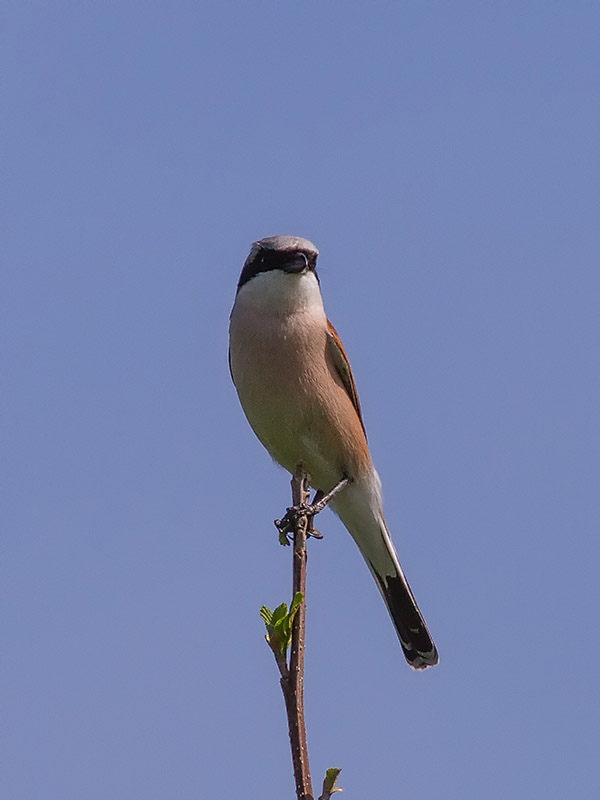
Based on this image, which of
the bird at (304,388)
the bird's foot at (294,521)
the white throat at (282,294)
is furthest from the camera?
the white throat at (282,294)

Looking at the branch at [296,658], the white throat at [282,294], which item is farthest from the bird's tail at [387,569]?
the branch at [296,658]

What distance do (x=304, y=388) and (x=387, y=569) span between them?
4.69 feet

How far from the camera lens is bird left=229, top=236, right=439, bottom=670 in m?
5.68

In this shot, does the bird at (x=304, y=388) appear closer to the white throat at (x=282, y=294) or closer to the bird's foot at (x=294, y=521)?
the white throat at (x=282, y=294)

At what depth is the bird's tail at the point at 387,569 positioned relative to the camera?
6234 mm

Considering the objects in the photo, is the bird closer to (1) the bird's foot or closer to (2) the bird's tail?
(2) the bird's tail

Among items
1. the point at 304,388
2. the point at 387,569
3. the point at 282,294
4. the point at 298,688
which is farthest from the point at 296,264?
the point at 298,688

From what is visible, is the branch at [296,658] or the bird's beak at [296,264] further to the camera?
the bird's beak at [296,264]

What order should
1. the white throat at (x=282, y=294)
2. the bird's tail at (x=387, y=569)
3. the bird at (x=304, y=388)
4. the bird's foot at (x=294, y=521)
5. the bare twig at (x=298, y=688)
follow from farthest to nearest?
the bird's tail at (x=387, y=569), the white throat at (x=282, y=294), the bird at (x=304, y=388), the bird's foot at (x=294, y=521), the bare twig at (x=298, y=688)

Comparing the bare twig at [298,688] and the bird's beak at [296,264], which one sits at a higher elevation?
the bird's beak at [296,264]

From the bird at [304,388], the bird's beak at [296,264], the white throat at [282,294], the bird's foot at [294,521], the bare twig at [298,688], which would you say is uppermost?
the bird's beak at [296,264]

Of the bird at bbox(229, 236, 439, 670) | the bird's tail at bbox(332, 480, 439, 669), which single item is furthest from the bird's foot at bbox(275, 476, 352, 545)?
the bird's tail at bbox(332, 480, 439, 669)

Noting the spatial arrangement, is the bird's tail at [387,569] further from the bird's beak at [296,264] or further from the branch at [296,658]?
the branch at [296,658]

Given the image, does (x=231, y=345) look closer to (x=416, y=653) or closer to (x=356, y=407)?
(x=356, y=407)
